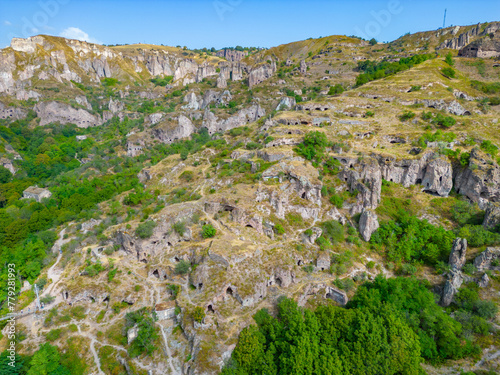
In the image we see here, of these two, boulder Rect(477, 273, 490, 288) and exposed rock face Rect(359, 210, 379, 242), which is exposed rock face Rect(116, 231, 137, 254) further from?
boulder Rect(477, 273, 490, 288)

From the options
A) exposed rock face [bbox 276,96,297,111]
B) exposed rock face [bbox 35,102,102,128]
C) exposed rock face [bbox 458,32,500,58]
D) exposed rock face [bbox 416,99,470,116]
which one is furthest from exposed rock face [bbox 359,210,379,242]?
exposed rock face [bbox 35,102,102,128]

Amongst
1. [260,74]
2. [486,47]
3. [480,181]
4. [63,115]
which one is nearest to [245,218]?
[480,181]

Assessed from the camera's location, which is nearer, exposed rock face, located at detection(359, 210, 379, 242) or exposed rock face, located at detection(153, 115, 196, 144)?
exposed rock face, located at detection(359, 210, 379, 242)

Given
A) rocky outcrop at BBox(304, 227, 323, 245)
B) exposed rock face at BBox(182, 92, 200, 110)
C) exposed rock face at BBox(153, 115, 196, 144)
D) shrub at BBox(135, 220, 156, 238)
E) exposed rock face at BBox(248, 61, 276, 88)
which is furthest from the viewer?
exposed rock face at BBox(248, 61, 276, 88)

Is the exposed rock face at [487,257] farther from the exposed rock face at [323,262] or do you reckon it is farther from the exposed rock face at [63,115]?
the exposed rock face at [63,115]

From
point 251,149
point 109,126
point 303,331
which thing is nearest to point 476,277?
point 303,331

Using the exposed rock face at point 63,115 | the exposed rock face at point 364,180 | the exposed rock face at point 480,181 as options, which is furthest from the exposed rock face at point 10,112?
the exposed rock face at point 480,181
